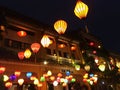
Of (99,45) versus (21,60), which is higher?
(99,45)

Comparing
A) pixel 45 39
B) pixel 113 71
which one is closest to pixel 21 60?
pixel 45 39

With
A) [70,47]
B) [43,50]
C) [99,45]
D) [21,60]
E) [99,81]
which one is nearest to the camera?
[21,60]

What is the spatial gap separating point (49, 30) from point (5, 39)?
479 cm

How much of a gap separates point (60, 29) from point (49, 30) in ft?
24.2

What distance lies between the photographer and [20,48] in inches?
680

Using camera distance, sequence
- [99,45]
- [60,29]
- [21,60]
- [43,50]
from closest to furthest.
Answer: [60,29] → [21,60] → [43,50] → [99,45]

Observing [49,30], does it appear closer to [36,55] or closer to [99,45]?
[36,55]

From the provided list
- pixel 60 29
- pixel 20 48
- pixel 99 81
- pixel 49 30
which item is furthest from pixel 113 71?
pixel 60 29

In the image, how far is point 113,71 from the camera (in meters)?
28.5

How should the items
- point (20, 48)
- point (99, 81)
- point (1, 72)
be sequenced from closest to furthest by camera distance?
1. point (1, 72)
2. point (20, 48)
3. point (99, 81)

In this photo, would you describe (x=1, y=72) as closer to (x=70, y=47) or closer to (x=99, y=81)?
(x=70, y=47)

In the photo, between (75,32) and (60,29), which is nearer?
(60,29)

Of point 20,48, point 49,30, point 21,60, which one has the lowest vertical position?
point 21,60

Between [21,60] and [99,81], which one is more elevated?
[21,60]
